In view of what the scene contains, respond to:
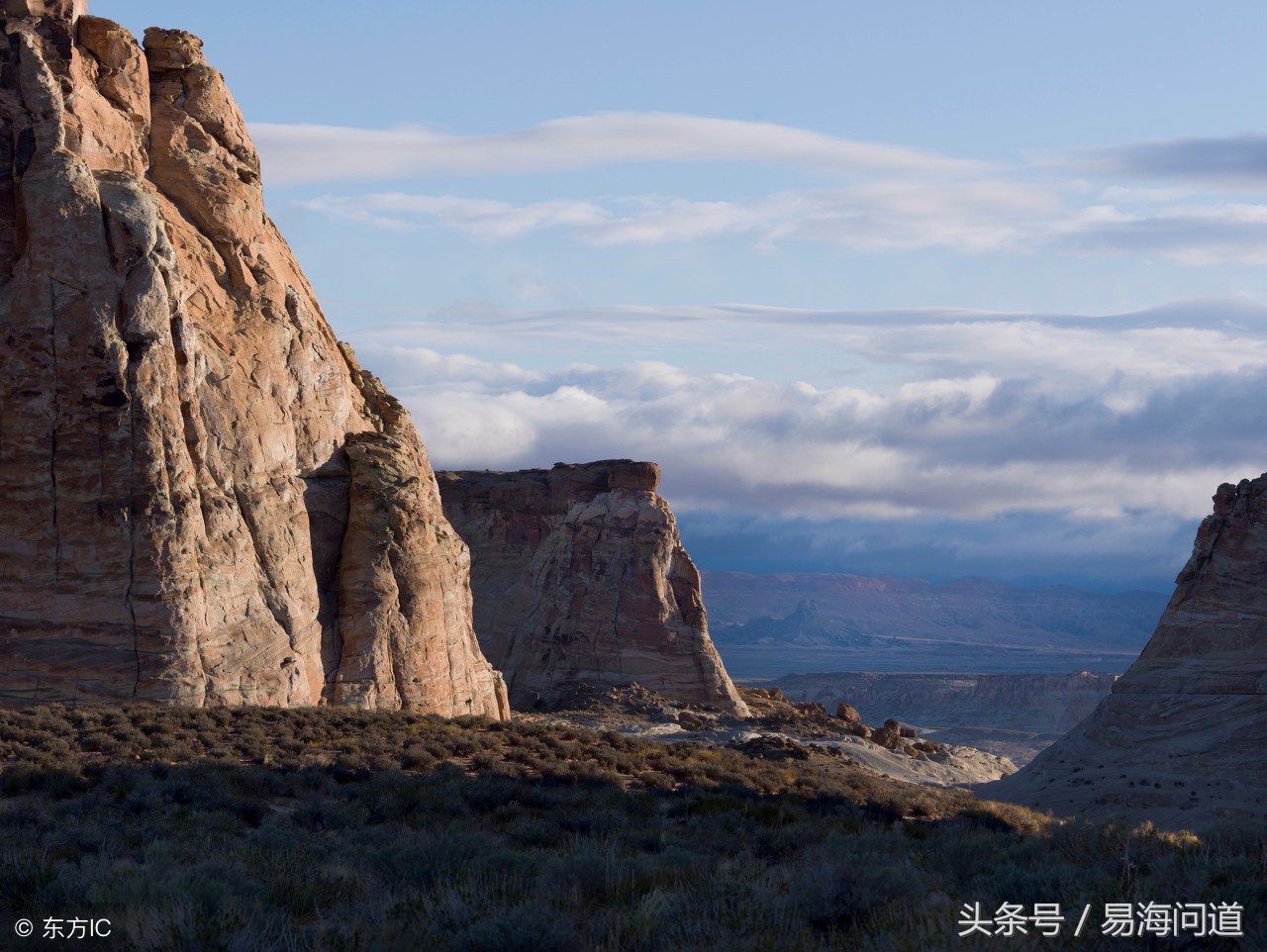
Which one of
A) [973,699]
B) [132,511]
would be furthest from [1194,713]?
[973,699]

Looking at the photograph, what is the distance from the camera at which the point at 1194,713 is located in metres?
39.4

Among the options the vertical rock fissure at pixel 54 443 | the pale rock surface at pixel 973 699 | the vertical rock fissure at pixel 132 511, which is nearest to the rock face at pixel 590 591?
the vertical rock fissure at pixel 132 511

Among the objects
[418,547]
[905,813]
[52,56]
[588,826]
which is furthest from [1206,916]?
[52,56]

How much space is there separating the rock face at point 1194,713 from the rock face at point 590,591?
112ft

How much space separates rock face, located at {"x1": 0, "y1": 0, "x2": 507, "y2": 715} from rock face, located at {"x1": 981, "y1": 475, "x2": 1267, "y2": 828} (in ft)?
58.4

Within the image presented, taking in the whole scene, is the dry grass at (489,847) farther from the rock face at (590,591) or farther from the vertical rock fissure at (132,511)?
the rock face at (590,591)

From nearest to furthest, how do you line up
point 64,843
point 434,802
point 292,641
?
point 64,843 → point 434,802 → point 292,641

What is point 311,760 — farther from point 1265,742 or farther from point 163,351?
point 1265,742

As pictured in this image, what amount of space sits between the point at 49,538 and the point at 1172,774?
1144 inches

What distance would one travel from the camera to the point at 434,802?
848 inches

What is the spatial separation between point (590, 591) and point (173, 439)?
48275 mm

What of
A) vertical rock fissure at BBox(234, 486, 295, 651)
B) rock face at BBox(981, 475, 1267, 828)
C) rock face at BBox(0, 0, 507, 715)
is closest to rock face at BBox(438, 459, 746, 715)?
rock face at BBox(981, 475, 1267, 828)

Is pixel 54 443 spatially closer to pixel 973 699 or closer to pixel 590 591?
pixel 590 591

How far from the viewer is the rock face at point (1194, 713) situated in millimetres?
36969
